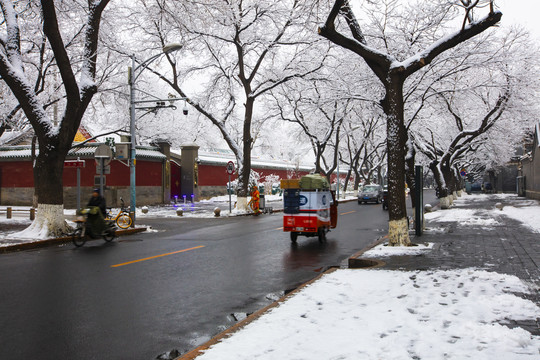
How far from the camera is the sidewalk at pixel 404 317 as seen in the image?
4.37 m

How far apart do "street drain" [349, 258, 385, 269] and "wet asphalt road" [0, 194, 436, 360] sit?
0.71m

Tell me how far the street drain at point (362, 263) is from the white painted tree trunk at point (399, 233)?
2.74m

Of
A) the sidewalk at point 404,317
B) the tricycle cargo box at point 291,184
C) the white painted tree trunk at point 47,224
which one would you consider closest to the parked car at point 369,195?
the tricycle cargo box at point 291,184

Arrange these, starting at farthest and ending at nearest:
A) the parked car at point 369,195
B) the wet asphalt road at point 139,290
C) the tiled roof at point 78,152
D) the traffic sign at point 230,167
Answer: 1. the parked car at point 369,195
2. the tiled roof at point 78,152
3. the traffic sign at point 230,167
4. the wet asphalt road at point 139,290

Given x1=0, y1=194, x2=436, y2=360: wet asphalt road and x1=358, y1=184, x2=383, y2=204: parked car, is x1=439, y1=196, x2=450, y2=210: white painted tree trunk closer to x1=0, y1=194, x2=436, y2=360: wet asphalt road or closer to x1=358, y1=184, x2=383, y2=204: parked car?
x1=358, y1=184, x2=383, y2=204: parked car

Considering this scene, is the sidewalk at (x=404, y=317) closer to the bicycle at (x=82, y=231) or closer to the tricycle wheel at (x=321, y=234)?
the tricycle wheel at (x=321, y=234)

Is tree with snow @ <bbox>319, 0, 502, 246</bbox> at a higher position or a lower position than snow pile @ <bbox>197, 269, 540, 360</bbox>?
higher

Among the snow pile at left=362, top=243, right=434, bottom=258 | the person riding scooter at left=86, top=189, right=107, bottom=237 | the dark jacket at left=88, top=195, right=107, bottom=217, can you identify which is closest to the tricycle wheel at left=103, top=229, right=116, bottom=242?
the person riding scooter at left=86, top=189, right=107, bottom=237

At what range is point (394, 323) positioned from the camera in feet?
17.2

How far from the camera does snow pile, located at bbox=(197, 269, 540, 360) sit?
4336mm

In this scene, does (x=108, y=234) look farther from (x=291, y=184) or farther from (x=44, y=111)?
(x=291, y=184)

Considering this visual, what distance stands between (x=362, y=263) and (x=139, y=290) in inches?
182

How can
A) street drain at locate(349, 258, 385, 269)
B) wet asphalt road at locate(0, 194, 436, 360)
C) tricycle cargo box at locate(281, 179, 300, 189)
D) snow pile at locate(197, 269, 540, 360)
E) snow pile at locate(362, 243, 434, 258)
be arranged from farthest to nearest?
tricycle cargo box at locate(281, 179, 300, 189) → snow pile at locate(362, 243, 434, 258) → street drain at locate(349, 258, 385, 269) → wet asphalt road at locate(0, 194, 436, 360) → snow pile at locate(197, 269, 540, 360)

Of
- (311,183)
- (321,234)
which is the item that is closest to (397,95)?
(311,183)
